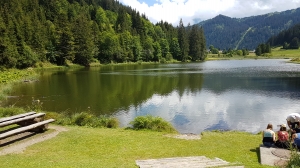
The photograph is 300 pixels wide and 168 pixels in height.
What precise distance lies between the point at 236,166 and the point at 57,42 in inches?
3933

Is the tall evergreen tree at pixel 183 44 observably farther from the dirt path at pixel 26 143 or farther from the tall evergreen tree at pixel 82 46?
the dirt path at pixel 26 143

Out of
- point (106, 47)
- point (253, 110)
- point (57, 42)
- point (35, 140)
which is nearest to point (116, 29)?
point (106, 47)

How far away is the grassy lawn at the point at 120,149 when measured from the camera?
1010 cm

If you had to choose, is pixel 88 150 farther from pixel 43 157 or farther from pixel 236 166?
pixel 236 166

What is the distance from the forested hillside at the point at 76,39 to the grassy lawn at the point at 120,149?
62331mm

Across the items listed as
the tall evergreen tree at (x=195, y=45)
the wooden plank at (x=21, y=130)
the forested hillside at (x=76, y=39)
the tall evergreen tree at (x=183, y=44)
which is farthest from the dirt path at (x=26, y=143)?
the tall evergreen tree at (x=195, y=45)

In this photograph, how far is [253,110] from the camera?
27.7 metres

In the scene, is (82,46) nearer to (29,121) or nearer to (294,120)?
(29,121)

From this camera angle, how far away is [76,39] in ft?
340

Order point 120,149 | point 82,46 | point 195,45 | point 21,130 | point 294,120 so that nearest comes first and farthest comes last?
1. point 120,149
2. point 294,120
3. point 21,130
4. point 82,46
5. point 195,45

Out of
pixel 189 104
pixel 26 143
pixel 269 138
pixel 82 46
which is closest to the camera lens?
pixel 269 138

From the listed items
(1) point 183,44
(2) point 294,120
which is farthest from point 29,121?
(1) point 183,44

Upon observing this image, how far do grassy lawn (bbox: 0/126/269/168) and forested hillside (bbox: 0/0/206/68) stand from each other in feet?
204

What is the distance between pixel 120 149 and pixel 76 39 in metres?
97.6
